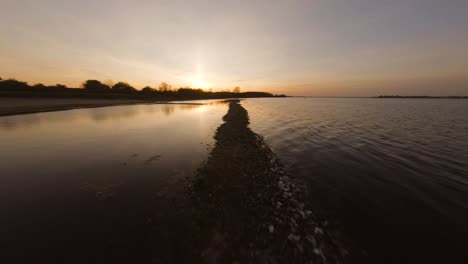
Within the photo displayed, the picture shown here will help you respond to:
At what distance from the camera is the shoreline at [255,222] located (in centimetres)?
588

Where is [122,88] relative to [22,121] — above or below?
above

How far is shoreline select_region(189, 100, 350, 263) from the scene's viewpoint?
5.88 m

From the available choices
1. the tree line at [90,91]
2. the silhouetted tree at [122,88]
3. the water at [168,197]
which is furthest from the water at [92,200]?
the silhouetted tree at [122,88]

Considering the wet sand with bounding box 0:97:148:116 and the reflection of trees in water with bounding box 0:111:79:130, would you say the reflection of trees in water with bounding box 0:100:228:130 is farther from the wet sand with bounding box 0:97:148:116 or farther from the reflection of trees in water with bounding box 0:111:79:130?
the wet sand with bounding box 0:97:148:116

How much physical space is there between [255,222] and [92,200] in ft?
26.2

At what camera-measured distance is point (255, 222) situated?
281 inches

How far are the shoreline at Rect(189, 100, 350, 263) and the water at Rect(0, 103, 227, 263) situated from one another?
108 centimetres

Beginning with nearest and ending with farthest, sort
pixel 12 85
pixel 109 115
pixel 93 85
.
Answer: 1. pixel 109 115
2. pixel 12 85
3. pixel 93 85

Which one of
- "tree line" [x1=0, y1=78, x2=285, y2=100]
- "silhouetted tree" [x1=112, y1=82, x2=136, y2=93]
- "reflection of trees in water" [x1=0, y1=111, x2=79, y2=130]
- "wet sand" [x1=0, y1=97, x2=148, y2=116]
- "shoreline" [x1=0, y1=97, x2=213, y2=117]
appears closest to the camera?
"reflection of trees in water" [x1=0, y1=111, x2=79, y2=130]

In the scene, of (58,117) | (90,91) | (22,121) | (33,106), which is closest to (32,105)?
(33,106)

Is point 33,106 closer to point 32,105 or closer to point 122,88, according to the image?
point 32,105

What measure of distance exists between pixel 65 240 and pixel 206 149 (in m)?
11.3

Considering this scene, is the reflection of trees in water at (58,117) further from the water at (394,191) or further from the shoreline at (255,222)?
the water at (394,191)

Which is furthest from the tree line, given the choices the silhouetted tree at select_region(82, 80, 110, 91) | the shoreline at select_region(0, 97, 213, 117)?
the shoreline at select_region(0, 97, 213, 117)
